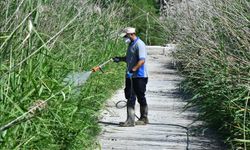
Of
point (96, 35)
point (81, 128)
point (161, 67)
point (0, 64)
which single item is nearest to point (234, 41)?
point (81, 128)

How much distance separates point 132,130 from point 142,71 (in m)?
1.11

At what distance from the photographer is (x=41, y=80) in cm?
722

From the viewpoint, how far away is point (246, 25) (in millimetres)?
8828

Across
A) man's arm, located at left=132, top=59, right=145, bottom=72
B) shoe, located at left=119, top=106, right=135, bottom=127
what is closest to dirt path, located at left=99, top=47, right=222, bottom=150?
shoe, located at left=119, top=106, right=135, bottom=127

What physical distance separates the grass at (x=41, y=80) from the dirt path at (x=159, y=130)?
0.44 m

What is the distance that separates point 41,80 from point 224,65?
2918 mm

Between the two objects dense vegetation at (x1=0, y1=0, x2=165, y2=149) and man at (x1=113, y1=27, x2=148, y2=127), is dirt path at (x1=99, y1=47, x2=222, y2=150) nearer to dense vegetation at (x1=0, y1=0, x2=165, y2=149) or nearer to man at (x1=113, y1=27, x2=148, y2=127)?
man at (x1=113, y1=27, x2=148, y2=127)

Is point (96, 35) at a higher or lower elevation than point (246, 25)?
lower

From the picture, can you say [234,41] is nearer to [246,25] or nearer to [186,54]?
[246,25]

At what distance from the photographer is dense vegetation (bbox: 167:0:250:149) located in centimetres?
842

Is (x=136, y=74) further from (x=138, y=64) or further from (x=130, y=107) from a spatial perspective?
(x=130, y=107)

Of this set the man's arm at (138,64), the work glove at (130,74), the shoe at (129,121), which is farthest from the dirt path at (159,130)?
the man's arm at (138,64)


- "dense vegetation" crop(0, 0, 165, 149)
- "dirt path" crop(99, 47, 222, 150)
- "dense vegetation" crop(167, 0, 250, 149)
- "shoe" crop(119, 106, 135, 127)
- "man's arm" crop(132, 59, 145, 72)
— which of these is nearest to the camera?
"dense vegetation" crop(0, 0, 165, 149)

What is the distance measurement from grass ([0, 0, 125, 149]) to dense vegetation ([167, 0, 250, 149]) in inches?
64.6
